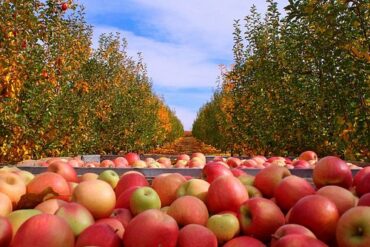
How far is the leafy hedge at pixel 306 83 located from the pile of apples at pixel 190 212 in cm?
314

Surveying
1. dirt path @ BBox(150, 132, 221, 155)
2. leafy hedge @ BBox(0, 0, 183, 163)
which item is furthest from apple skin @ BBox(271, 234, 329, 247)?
dirt path @ BBox(150, 132, 221, 155)

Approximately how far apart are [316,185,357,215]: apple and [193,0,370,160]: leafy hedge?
3105 mm

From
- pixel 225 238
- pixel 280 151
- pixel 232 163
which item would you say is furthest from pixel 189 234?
pixel 280 151

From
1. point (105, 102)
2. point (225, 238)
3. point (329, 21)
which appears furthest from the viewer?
point (105, 102)

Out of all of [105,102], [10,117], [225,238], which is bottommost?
[225,238]

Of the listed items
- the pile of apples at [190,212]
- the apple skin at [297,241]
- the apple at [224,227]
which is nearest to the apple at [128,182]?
the pile of apples at [190,212]

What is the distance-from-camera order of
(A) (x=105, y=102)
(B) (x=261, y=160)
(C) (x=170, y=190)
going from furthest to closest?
(A) (x=105, y=102) → (B) (x=261, y=160) → (C) (x=170, y=190)

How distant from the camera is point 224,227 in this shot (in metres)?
2.05

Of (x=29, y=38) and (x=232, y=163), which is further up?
(x=29, y=38)

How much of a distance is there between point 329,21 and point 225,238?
4.34 meters

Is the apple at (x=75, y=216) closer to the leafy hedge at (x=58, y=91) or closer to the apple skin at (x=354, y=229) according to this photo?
the apple skin at (x=354, y=229)

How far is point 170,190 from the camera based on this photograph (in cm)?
261

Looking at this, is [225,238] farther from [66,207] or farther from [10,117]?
[10,117]

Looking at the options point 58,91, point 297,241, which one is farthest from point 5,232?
point 58,91
